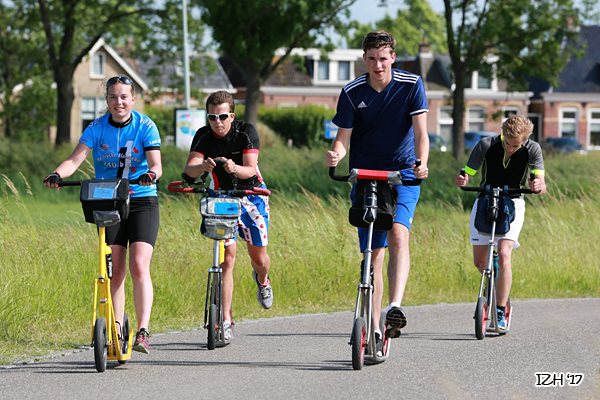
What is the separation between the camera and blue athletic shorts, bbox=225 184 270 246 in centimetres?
655

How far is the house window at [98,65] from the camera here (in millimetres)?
55125

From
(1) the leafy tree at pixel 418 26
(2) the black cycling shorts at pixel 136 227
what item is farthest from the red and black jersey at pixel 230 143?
(1) the leafy tree at pixel 418 26

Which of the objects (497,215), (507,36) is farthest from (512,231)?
(507,36)

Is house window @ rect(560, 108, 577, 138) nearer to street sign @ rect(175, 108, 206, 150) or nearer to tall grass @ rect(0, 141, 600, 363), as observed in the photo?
street sign @ rect(175, 108, 206, 150)

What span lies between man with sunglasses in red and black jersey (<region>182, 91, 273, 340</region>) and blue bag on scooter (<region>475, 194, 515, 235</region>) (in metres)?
1.79

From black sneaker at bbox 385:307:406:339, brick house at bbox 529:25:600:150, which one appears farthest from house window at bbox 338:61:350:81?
black sneaker at bbox 385:307:406:339

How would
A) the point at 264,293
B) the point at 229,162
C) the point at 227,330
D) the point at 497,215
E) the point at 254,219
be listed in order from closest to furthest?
the point at 229,162
the point at 227,330
the point at 254,219
the point at 497,215
the point at 264,293

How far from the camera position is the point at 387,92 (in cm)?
570

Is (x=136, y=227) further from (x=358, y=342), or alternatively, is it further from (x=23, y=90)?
(x=23, y=90)

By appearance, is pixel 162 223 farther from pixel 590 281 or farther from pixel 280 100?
pixel 280 100

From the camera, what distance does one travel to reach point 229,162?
5.91 metres

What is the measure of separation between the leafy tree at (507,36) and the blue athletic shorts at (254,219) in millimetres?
18387

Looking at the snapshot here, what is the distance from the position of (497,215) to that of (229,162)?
2.35m

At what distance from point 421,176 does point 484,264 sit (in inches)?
87.2
